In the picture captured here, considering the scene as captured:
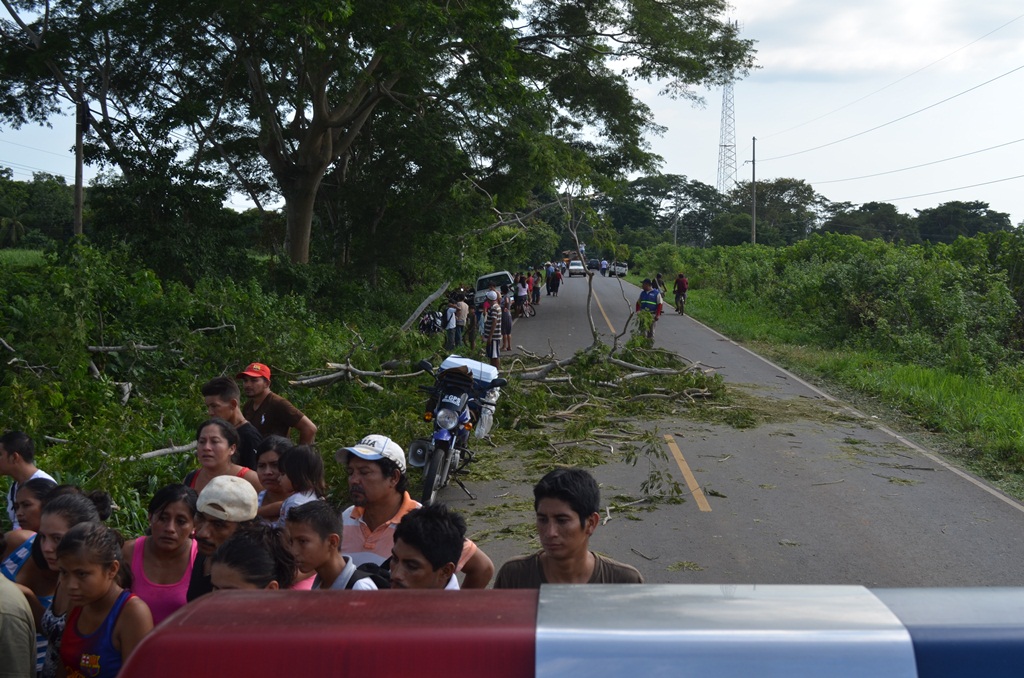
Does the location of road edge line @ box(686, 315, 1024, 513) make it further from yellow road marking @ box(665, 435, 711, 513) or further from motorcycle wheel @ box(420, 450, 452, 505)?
motorcycle wheel @ box(420, 450, 452, 505)

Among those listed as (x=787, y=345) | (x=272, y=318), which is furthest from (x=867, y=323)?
(x=272, y=318)

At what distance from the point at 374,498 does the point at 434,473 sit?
3725 millimetres

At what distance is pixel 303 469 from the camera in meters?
5.07

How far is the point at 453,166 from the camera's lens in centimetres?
2391

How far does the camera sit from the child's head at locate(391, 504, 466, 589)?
146 inches

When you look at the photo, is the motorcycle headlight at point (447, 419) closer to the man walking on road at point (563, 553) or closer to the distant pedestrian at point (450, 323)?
the man walking on road at point (563, 553)

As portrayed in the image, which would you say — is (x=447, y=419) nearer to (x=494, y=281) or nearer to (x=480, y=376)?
(x=480, y=376)

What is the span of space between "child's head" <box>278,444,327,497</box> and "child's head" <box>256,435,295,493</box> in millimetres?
326

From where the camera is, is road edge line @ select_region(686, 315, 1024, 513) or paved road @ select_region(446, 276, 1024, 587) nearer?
paved road @ select_region(446, 276, 1024, 587)

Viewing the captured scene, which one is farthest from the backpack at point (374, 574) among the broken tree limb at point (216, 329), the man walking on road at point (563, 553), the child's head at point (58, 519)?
the broken tree limb at point (216, 329)

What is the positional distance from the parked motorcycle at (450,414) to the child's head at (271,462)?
273cm

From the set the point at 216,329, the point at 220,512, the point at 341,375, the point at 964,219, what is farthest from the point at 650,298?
the point at 964,219

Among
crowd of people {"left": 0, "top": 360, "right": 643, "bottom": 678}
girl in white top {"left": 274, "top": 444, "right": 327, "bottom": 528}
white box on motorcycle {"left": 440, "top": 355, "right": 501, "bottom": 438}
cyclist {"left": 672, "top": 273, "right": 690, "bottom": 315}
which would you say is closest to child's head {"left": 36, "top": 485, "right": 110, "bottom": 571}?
crowd of people {"left": 0, "top": 360, "right": 643, "bottom": 678}

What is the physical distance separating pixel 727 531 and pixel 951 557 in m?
1.79
